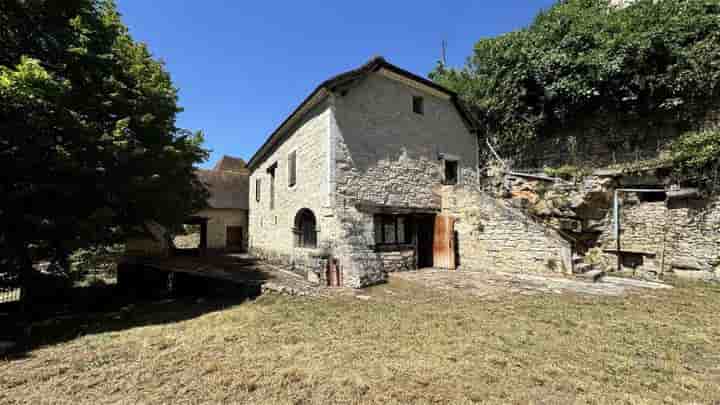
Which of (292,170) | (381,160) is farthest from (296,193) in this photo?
(381,160)

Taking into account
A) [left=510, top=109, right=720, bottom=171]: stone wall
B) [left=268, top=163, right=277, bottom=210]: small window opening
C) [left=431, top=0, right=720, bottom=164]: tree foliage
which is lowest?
[left=268, top=163, right=277, bottom=210]: small window opening

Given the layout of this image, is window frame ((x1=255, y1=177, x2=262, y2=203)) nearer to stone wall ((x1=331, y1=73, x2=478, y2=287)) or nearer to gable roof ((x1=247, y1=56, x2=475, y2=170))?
gable roof ((x1=247, y1=56, x2=475, y2=170))

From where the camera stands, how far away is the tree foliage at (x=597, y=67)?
10445mm

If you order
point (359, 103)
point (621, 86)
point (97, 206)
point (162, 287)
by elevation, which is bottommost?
point (162, 287)

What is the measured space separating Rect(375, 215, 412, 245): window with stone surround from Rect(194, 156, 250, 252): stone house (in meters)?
12.0

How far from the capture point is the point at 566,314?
17.0 feet

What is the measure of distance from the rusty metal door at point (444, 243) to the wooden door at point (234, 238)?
1406cm

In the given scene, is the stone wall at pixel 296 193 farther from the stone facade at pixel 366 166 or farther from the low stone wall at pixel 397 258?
the low stone wall at pixel 397 258

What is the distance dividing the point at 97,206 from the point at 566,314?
32.3 ft

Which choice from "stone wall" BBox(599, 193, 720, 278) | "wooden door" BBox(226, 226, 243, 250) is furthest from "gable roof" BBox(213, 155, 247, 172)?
"stone wall" BBox(599, 193, 720, 278)

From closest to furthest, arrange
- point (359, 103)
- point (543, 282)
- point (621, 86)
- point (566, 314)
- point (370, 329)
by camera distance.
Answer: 1. point (370, 329)
2. point (566, 314)
3. point (543, 282)
4. point (359, 103)
5. point (621, 86)

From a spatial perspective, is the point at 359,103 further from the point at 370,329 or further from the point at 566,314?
the point at 566,314

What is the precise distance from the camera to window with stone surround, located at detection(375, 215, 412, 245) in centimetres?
952

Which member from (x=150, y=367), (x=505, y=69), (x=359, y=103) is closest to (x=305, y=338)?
(x=150, y=367)
